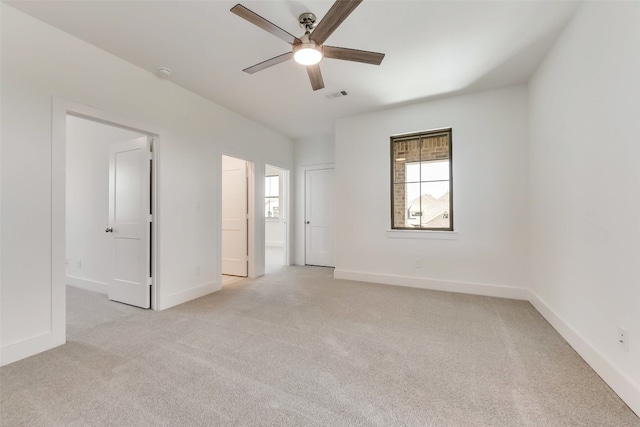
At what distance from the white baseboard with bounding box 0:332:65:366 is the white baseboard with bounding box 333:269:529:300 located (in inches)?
137

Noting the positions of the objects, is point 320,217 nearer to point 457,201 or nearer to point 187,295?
point 457,201

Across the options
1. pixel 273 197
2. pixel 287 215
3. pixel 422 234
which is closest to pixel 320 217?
pixel 287 215

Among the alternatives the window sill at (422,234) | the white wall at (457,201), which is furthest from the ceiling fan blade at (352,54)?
the window sill at (422,234)

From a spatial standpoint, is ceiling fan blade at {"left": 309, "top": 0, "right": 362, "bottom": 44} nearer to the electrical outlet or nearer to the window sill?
the electrical outlet

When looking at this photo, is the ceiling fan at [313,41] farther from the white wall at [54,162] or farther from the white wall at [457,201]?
the white wall at [457,201]

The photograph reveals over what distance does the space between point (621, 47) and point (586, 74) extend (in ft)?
1.40

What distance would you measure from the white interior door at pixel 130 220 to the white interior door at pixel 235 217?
5.63 feet

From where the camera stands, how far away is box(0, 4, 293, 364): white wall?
2.08m

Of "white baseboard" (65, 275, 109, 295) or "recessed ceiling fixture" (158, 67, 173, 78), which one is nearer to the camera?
"recessed ceiling fixture" (158, 67, 173, 78)

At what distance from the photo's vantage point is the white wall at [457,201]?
350cm

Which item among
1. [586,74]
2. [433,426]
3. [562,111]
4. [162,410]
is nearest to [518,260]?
[562,111]

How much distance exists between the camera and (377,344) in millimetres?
2303

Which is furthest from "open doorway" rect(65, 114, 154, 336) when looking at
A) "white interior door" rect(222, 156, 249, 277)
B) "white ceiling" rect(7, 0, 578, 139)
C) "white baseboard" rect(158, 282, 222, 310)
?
"white interior door" rect(222, 156, 249, 277)

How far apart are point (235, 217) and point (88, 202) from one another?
208cm
